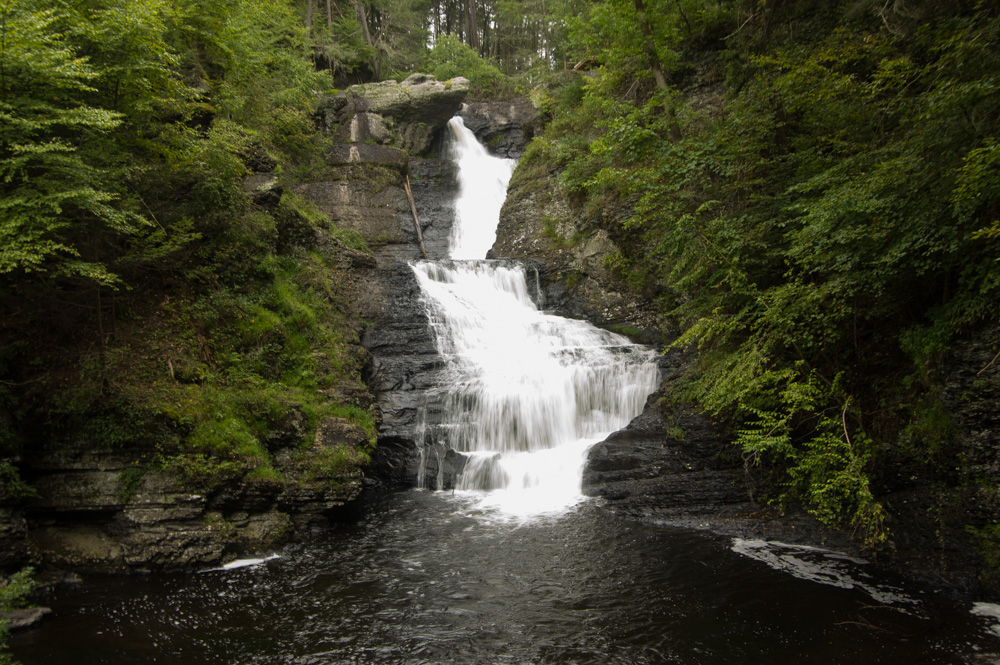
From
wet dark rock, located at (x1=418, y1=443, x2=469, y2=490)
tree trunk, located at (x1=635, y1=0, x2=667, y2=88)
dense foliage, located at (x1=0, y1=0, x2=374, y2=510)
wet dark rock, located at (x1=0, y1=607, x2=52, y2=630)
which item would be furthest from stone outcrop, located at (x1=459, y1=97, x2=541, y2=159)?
wet dark rock, located at (x1=0, y1=607, x2=52, y2=630)

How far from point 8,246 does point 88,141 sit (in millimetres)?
2347

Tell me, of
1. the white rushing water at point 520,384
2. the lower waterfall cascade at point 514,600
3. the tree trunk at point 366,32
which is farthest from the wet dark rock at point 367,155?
the lower waterfall cascade at point 514,600

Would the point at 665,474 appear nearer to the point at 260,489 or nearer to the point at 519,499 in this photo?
the point at 519,499

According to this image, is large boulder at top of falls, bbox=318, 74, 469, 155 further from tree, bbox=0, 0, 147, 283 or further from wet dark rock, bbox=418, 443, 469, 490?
tree, bbox=0, 0, 147, 283

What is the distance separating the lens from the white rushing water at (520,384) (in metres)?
11.2

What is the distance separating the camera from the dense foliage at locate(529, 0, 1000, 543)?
6.21 m

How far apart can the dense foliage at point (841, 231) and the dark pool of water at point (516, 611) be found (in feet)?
3.91

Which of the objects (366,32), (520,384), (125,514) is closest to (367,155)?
(366,32)

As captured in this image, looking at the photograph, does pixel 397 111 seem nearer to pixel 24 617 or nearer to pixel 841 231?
pixel 841 231

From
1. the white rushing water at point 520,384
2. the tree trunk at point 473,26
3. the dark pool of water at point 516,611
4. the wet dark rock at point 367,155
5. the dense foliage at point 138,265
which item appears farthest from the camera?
the tree trunk at point 473,26

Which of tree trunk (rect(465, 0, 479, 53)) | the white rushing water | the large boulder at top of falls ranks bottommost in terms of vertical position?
the white rushing water

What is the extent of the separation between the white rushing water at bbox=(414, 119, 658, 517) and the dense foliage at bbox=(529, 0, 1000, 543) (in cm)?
267

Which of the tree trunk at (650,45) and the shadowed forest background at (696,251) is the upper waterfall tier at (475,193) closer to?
the shadowed forest background at (696,251)

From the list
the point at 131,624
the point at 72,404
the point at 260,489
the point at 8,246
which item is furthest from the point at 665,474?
the point at 8,246
